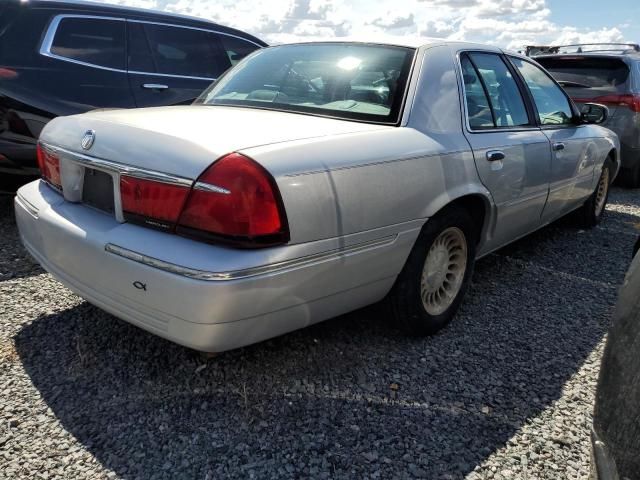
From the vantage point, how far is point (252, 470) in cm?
197

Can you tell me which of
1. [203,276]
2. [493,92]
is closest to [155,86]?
[493,92]

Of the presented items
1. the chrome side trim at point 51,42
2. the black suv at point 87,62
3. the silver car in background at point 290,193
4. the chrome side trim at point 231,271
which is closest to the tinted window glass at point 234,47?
the black suv at point 87,62

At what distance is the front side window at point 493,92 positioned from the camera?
3.13m

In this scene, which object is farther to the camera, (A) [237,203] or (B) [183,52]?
(B) [183,52]

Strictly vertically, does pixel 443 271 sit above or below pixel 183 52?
below

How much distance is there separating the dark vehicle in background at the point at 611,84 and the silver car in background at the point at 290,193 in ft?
13.9

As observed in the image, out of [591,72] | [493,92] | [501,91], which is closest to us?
[493,92]

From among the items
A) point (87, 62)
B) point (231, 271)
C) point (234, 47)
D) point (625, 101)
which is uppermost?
point (234, 47)

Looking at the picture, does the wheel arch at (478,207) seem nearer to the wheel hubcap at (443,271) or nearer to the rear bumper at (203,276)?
the wheel hubcap at (443,271)

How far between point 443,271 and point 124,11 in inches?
134

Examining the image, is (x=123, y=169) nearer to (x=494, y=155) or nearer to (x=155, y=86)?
(x=494, y=155)

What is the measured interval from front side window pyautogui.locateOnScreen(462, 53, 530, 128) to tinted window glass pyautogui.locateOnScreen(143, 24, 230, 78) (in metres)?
2.68

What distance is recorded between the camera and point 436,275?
9.63ft

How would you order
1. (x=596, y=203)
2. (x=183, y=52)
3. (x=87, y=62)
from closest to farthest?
(x=87, y=62) → (x=183, y=52) → (x=596, y=203)
